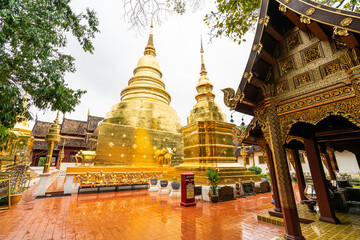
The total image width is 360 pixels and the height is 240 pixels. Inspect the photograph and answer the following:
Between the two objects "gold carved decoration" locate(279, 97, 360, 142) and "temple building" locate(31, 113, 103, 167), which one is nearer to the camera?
"gold carved decoration" locate(279, 97, 360, 142)

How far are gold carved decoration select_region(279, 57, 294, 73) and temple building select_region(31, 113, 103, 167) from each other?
24.3m

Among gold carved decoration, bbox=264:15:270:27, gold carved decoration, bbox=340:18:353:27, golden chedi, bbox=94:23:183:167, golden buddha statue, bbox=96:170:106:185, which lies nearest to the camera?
gold carved decoration, bbox=340:18:353:27

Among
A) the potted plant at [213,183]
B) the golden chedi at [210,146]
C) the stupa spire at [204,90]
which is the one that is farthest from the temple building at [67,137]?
the potted plant at [213,183]

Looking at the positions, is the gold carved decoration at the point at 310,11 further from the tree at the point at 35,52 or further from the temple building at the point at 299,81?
the tree at the point at 35,52

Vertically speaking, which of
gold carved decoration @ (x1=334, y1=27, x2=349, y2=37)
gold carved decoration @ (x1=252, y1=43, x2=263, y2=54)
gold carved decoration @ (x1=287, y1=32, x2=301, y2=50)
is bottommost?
gold carved decoration @ (x1=334, y1=27, x2=349, y2=37)

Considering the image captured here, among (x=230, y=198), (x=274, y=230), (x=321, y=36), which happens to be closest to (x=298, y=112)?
(x=321, y=36)

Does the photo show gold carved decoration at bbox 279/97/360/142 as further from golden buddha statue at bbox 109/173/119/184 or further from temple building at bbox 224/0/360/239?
golden buddha statue at bbox 109/173/119/184

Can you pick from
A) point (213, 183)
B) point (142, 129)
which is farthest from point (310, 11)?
point (142, 129)

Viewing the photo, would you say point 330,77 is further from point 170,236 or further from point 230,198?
point 230,198

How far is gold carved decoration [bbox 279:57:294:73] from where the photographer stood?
139 inches

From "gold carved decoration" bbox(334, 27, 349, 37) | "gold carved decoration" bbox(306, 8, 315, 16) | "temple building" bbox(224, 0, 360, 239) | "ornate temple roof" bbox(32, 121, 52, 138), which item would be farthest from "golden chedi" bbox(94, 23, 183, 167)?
"ornate temple roof" bbox(32, 121, 52, 138)

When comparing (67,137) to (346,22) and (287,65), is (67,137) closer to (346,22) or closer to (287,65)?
(287,65)

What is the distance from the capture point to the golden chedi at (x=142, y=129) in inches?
502

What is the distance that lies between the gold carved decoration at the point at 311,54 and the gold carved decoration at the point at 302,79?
0.97 ft
